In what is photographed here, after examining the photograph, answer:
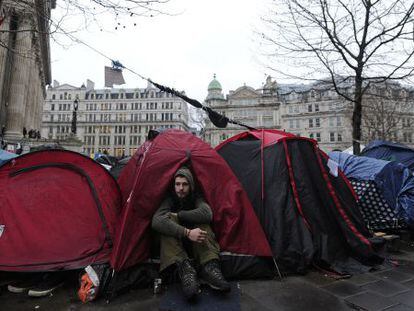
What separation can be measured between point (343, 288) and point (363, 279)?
0.51 metres

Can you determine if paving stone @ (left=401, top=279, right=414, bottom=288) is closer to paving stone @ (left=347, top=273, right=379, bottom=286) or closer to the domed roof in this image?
paving stone @ (left=347, top=273, right=379, bottom=286)

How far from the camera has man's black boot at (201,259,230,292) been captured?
312 centimetres

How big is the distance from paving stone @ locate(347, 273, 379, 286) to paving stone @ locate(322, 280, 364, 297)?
11 centimetres

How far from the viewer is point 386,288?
3.43 metres

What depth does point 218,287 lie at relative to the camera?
313 centimetres

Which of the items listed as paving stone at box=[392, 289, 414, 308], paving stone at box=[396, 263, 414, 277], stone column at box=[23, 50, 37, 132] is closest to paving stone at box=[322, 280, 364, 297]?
paving stone at box=[392, 289, 414, 308]

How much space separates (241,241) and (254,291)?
0.66 metres

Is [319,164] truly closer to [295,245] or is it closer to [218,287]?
[295,245]

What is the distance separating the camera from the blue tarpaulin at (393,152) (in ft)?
23.8

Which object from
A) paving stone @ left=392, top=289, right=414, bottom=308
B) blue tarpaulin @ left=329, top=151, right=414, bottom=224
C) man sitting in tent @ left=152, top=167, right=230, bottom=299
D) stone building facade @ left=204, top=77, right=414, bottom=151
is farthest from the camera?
stone building facade @ left=204, top=77, right=414, bottom=151

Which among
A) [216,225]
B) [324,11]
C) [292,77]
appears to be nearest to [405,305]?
[216,225]

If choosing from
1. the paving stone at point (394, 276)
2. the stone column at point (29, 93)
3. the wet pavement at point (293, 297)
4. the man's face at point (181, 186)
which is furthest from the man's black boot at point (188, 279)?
the stone column at point (29, 93)

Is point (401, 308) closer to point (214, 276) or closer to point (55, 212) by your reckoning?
point (214, 276)

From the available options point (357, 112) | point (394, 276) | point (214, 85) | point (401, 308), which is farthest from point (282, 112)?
point (401, 308)
